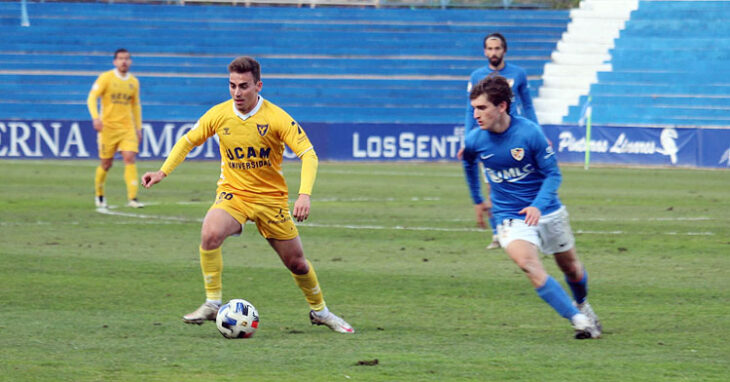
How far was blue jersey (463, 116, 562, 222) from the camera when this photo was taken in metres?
7.22

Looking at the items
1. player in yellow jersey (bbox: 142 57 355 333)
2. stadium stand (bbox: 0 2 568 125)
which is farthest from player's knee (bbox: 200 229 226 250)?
stadium stand (bbox: 0 2 568 125)

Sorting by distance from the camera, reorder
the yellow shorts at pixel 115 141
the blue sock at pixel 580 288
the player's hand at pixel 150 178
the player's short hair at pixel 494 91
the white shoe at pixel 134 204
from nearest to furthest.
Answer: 1. the player's short hair at pixel 494 91
2. the player's hand at pixel 150 178
3. the blue sock at pixel 580 288
4. the white shoe at pixel 134 204
5. the yellow shorts at pixel 115 141

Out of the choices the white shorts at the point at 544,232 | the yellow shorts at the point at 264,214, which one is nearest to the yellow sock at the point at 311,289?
the yellow shorts at the point at 264,214

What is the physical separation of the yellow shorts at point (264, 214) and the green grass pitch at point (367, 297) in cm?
64

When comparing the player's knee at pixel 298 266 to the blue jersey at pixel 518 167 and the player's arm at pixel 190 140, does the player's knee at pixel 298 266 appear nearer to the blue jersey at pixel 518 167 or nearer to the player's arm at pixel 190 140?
the player's arm at pixel 190 140

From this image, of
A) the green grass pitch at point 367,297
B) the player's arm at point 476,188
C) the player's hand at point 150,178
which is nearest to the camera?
the green grass pitch at point 367,297

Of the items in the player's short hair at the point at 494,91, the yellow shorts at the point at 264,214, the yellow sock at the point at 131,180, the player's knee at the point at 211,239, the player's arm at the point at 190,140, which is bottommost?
the yellow sock at the point at 131,180

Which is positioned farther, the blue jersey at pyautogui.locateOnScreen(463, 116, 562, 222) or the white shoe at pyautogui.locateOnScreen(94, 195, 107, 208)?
the white shoe at pyautogui.locateOnScreen(94, 195, 107, 208)

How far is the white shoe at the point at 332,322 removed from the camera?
7.32m

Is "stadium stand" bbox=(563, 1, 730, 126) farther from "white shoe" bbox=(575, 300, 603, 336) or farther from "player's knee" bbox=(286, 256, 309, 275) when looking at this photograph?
"player's knee" bbox=(286, 256, 309, 275)

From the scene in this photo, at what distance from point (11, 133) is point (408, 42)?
14136mm

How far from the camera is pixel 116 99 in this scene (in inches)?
659

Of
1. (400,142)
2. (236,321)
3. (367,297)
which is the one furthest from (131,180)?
(400,142)

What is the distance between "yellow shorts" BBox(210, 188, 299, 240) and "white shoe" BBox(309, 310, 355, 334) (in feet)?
1.84
